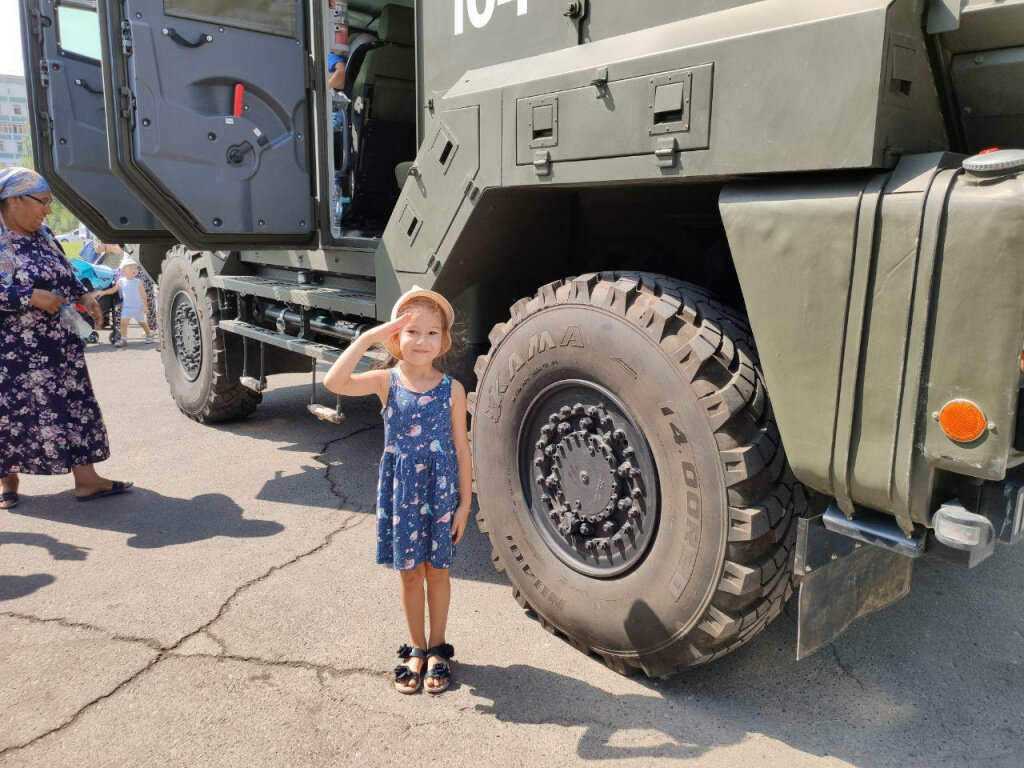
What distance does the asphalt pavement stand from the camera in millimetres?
2217

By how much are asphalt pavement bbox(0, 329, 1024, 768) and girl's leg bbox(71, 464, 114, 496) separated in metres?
0.42

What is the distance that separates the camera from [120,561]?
3.52 meters

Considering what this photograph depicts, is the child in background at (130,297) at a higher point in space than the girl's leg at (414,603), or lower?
higher

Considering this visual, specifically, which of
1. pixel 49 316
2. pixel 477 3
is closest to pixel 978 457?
pixel 477 3

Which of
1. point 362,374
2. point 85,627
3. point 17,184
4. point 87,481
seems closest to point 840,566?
point 362,374

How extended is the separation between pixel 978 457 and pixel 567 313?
1.20 m

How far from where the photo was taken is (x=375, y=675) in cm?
257

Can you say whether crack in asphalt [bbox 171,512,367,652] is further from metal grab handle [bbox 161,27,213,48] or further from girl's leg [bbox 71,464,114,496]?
metal grab handle [bbox 161,27,213,48]

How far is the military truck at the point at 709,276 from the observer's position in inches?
67.9

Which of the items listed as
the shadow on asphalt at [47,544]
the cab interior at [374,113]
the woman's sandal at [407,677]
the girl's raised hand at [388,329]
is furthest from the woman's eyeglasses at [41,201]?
the woman's sandal at [407,677]

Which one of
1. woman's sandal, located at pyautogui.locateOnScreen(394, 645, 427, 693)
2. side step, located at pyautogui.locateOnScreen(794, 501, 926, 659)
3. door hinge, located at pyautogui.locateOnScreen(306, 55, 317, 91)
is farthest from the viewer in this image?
door hinge, located at pyautogui.locateOnScreen(306, 55, 317, 91)

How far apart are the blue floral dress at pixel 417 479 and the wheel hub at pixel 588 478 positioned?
35cm

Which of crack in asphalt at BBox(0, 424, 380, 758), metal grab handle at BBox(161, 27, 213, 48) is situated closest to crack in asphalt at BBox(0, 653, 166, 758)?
crack in asphalt at BBox(0, 424, 380, 758)

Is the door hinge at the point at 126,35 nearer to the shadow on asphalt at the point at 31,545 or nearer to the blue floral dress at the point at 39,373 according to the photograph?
the blue floral dress at the point at 39,373
